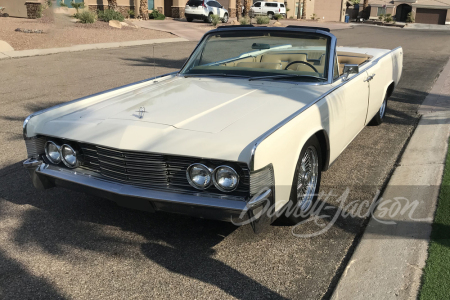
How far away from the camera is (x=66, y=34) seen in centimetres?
1841

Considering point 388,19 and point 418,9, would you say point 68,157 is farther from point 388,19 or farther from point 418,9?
point 418,9

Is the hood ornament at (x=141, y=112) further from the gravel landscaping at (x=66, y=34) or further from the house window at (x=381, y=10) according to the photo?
the house window at (x=381, y=10)

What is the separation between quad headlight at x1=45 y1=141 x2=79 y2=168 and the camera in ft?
11.4

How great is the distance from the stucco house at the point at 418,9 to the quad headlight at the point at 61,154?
65.1 m

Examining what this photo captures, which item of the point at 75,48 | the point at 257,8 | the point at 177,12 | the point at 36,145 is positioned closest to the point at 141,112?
the point at 36,145

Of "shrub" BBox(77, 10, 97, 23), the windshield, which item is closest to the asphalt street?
the windshield

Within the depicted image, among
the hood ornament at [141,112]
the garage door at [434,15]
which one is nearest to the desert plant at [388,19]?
the garage door at [434,15]

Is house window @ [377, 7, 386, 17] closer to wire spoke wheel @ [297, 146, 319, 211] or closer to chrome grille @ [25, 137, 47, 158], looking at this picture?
wire spoke wheel @ [297, 146, 319, 211]

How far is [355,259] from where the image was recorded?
318 centimetres

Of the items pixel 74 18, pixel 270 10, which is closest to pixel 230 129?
pixel 74 18

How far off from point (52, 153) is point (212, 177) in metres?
1.41

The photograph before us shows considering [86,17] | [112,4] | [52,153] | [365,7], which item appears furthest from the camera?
[365,7]

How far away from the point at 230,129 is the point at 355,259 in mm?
1263

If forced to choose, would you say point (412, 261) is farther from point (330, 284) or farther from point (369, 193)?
point (369, 193)
